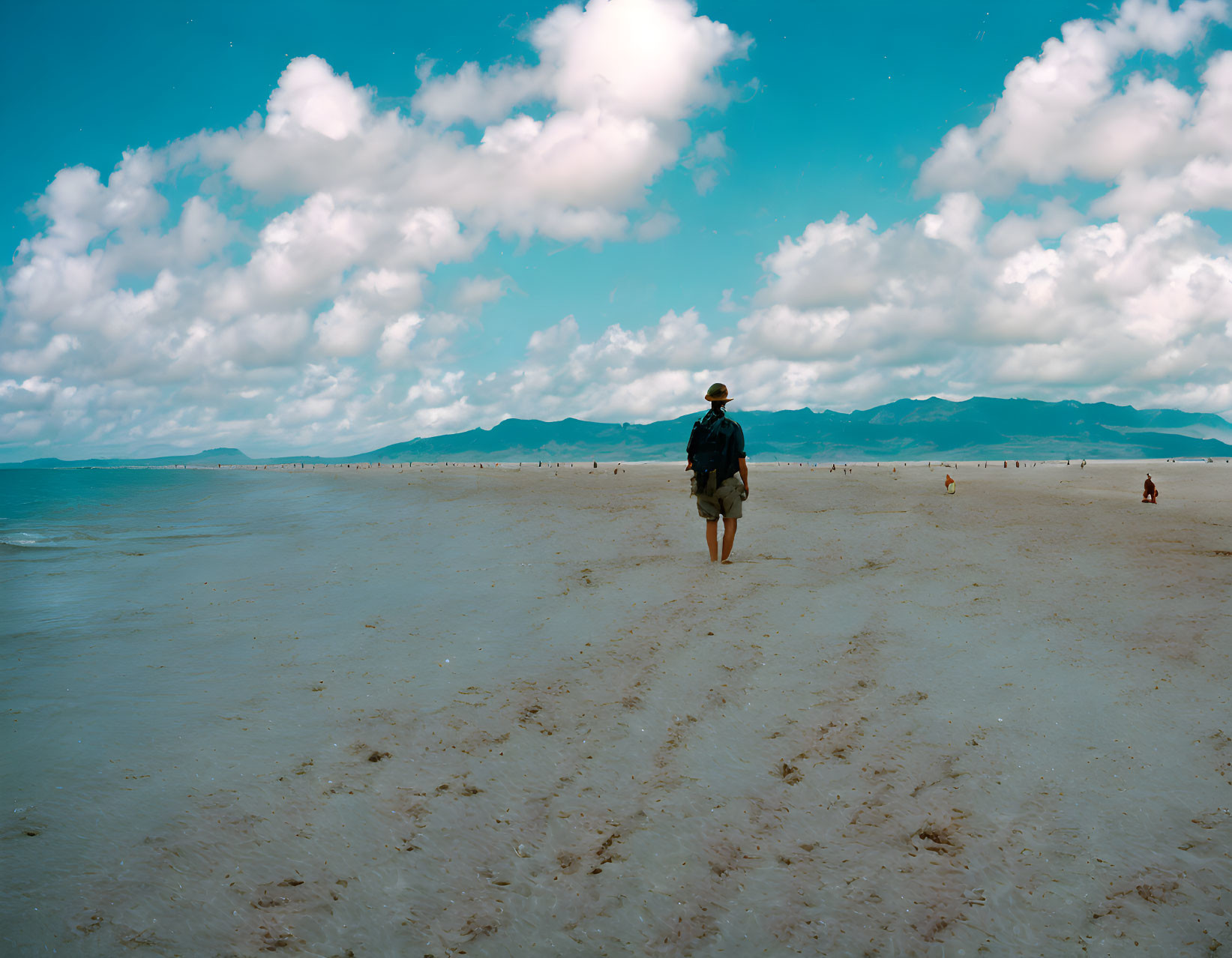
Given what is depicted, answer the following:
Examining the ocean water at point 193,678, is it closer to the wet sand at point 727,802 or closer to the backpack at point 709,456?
the wet sand at point 727,802

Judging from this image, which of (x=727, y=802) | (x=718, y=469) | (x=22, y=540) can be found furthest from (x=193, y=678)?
(x=22, y=540)

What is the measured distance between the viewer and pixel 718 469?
28.7ft

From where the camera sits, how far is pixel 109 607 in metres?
7.27

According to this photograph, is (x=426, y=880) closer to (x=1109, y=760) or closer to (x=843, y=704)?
(x=843, y=704)

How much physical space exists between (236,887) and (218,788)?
2.58 ft

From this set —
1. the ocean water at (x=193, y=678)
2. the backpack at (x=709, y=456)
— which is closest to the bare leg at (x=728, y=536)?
the backpack at (x=709, y=456)

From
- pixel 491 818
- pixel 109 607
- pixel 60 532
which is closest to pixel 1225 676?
pixel 491 818

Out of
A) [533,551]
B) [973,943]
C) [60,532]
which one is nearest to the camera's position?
[973,943]

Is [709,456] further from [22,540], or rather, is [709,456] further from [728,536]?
Result: [22,540]

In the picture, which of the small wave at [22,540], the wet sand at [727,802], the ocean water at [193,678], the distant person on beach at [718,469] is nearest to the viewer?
the wet sand at [727,802]

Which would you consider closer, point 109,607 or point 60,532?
point 109,607

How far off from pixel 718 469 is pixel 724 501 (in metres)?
0.43

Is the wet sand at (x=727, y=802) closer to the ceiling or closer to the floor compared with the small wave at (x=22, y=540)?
closer to the floor

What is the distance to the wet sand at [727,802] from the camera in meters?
2.45
